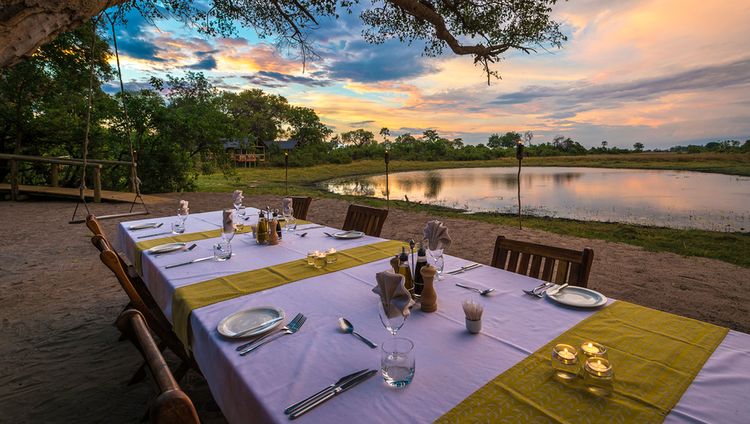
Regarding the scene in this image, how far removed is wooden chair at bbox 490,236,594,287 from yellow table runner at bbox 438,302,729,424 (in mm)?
443

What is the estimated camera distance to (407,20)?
8648 mm

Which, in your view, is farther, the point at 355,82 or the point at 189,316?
the point at 355,82

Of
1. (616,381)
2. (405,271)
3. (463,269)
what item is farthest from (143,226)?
(616,381)

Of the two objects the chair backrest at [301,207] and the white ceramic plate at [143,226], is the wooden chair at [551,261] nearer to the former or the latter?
the chair backrest at [301,207]

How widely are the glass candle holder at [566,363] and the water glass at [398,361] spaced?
43 centimetres

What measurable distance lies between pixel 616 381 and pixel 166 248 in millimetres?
2519

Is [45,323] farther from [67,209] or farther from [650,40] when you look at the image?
[650,40]

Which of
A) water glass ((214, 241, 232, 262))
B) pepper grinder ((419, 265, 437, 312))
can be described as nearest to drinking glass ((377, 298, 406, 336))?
pepper grinder ((419, 265, 437, 312))

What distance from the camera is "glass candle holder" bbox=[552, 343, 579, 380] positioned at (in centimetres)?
98

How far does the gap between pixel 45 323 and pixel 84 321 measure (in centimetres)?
32

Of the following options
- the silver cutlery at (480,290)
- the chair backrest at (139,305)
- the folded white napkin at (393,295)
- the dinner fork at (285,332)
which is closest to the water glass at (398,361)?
the folded white napkin at (393,295)

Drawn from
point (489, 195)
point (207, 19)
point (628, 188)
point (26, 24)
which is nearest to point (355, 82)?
point (489, 195)

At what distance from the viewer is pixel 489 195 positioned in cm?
1598

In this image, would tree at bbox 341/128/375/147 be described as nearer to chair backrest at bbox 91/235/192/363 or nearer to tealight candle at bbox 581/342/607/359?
chair backrest at bbox 91/235/192/363
